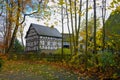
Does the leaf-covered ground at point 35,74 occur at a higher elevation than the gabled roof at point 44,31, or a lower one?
lower

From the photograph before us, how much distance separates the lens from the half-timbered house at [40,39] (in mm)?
55562

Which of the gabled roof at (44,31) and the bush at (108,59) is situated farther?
the gabled roof at (44,31)

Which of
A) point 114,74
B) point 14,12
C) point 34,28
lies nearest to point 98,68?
point 114,74

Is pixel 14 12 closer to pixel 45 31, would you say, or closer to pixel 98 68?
pixel 98 68

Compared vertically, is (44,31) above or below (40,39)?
above

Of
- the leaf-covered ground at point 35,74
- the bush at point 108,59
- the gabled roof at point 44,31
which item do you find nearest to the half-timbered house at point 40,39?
the gabled roof at point 44,31

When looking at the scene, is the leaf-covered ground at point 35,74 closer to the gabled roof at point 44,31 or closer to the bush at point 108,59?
the bush at point 108,59

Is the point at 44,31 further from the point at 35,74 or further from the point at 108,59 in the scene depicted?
the point at 108,59

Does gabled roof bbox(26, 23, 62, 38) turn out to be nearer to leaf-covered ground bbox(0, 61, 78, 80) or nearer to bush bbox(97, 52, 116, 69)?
leaf-covered ground bbox(0, 61, 78, 80)

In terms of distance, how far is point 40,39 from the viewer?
5603 centimetres

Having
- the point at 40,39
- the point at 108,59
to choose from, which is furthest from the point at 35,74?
the point at 40,39

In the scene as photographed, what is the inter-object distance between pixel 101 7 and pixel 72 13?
17.1ft

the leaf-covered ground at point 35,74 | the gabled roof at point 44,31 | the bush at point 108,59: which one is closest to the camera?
the leaf-covered ground at point 35,74

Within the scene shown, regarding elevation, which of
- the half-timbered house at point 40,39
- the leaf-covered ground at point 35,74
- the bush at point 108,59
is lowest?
the leaf-covered ground at point 35,74
